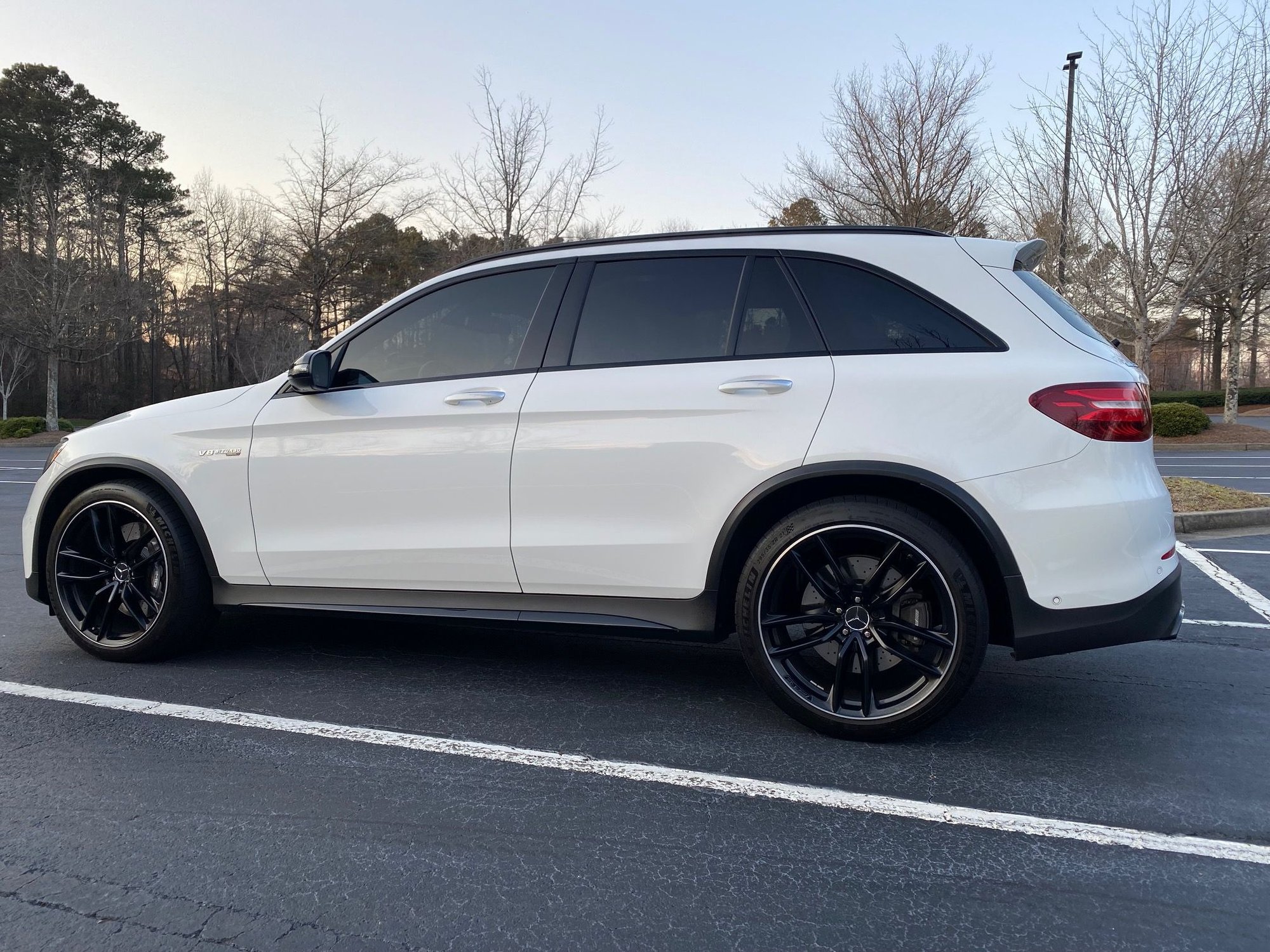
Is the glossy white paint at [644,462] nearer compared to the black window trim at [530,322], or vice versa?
the glossy white paint at [644,462]

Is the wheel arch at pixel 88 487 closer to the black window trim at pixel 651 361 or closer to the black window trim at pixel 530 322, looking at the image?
the black window trim at pixel 530 322

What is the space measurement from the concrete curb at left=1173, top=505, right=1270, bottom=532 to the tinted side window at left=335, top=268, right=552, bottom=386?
6793 mm

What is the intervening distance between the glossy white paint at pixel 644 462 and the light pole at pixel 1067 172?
1455 cm

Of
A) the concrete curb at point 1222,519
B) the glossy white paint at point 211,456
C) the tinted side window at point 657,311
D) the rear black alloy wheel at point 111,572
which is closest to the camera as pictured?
the tinted side window at point 657,311

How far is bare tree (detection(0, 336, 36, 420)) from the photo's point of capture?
107 ft

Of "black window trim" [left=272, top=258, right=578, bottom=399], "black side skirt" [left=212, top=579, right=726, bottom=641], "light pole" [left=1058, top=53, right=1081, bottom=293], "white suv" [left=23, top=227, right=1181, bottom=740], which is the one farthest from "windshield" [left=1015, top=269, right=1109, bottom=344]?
"light pole" [left=1058, top=53, right=1081, bottom=293]

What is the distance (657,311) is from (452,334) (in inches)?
36.0

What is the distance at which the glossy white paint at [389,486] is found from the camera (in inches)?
139

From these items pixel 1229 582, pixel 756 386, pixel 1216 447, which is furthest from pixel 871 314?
pixel 1216 447

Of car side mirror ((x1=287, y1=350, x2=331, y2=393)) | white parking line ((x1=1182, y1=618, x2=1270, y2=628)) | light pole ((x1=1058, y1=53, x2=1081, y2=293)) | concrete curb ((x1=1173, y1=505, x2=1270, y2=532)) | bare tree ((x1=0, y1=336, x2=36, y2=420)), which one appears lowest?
white parking line ((x1=1182, y1=618, x2=1270, y2=628))

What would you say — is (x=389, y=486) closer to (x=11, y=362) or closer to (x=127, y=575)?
(x=127, y=575)

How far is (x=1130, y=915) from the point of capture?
83.3 inches

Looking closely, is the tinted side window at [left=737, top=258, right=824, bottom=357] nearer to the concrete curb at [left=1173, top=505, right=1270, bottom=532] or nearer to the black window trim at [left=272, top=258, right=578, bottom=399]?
the black window trim at [left=272, top=258, right=578, bottom=399]

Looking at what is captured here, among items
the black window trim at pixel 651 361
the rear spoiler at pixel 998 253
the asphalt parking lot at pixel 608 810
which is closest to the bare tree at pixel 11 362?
the asphalt parking lot at pixel 608 810
